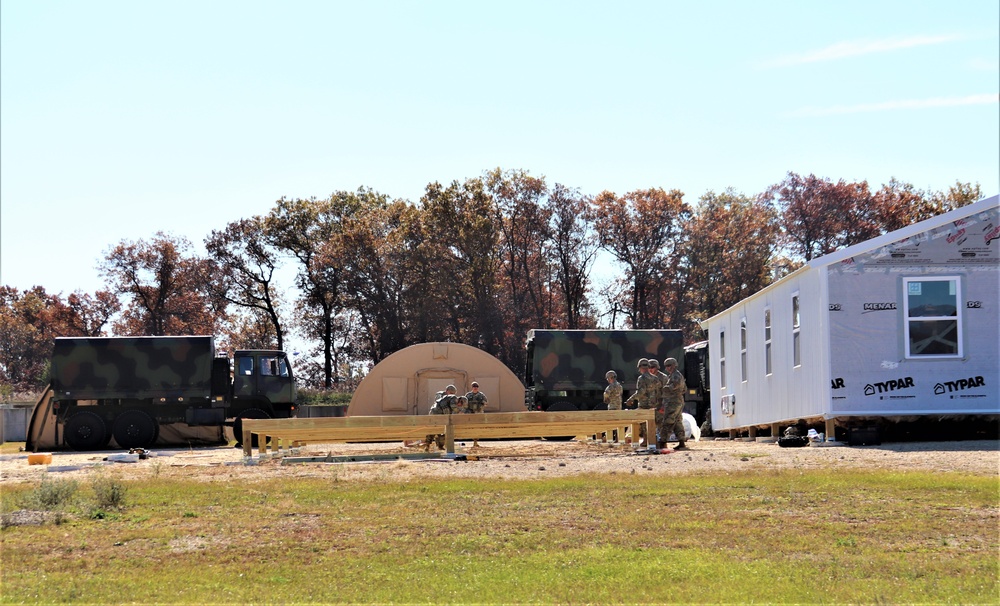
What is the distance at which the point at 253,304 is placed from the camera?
2055 inches

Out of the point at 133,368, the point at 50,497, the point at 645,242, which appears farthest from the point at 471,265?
the point at 50,497

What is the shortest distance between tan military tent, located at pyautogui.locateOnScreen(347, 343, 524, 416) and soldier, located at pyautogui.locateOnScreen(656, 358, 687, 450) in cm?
1379

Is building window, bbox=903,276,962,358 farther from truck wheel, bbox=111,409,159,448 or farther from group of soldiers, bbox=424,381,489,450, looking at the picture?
truck wheel, bbox=111,409,159,448

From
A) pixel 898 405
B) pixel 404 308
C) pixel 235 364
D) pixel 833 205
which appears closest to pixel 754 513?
pixel 898 405

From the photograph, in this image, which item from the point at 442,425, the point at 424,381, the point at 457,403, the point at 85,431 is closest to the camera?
the point at 442,425

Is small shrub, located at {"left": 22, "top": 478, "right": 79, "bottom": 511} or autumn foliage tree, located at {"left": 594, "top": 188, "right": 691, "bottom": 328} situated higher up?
autumn foliage tree, located at {"left": 594, "top": 188, "right": 691, "bottom": 328}

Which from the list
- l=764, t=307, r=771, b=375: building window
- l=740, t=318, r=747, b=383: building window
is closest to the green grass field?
l=764, t=307, r=771, b=375: building window

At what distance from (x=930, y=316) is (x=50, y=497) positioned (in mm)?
13589

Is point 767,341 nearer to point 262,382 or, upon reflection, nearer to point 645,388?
point 645,388

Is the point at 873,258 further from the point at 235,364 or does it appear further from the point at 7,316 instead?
the point at 7,316

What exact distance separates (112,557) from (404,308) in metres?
39.9

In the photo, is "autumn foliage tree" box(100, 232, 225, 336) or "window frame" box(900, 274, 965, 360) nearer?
"window frame" box(900, 274, 965, 360)

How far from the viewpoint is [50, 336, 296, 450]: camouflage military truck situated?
27016 millimetres

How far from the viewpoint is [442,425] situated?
17719mm
